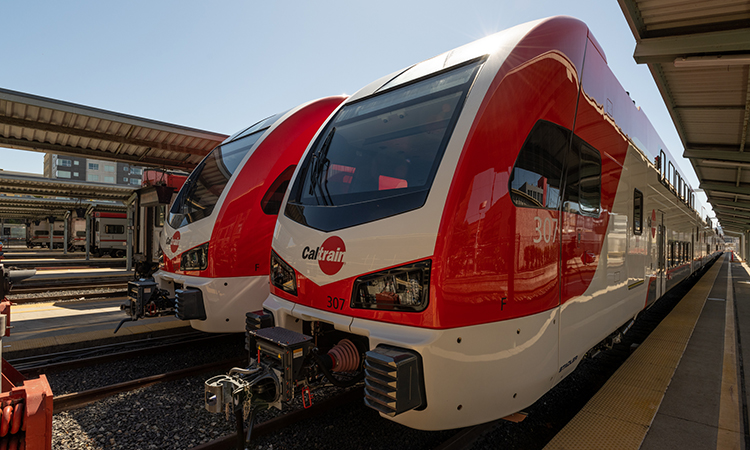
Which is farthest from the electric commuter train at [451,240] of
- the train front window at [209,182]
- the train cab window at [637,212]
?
the train front window at [209,182]

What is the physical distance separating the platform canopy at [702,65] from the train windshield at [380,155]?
4.62 metres

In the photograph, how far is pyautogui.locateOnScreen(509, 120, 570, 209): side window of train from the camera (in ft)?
8.27

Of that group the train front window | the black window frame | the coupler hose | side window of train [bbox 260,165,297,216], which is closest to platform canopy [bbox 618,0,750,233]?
the black window frame

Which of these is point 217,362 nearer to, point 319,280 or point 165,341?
point 165,341

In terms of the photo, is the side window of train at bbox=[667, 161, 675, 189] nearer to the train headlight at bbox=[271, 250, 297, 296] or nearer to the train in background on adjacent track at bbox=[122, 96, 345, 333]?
the train in background on adjacent track at bbox=[122, 96, 345, 333]

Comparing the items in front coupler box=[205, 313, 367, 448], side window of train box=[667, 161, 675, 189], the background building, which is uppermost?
the background building

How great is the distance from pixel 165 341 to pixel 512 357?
5141 mm

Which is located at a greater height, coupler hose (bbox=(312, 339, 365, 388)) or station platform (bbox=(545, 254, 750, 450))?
coupler hose (bbox=(312, 339, 365, 388))

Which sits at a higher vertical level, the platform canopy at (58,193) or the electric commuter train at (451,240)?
the platform canopy at (58,193)

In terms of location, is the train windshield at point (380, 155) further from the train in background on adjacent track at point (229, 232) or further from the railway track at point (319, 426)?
the railway track at point (319, 426)

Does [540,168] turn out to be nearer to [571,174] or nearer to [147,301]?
[571,174]

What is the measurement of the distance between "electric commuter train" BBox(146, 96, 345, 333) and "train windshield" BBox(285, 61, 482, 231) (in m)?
1.43

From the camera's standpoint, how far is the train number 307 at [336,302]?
2562 millimetres

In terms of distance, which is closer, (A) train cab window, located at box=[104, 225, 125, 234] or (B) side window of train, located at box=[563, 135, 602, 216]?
(B) side window of train, located at box=[563, 135, 602, 216]
